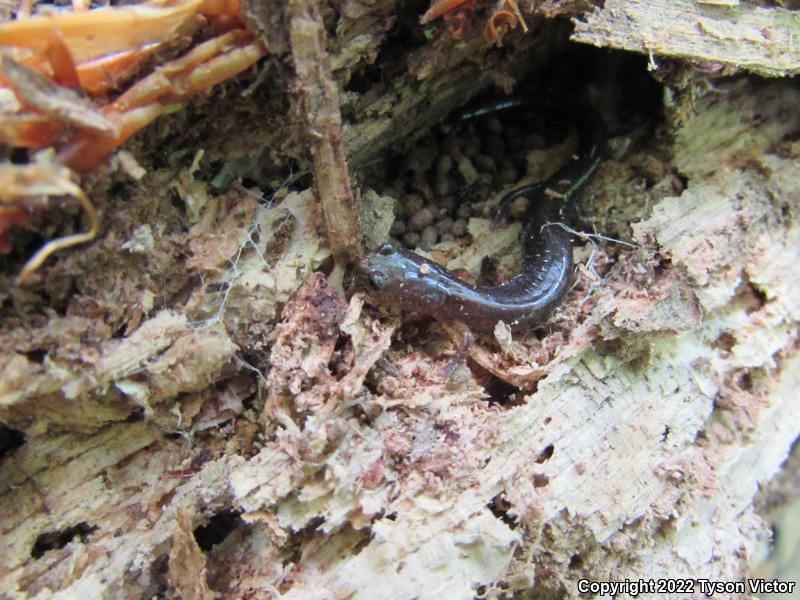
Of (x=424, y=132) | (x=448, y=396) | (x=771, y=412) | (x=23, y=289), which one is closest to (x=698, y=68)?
(x=424, y=132)

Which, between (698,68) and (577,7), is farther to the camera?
(698,68)

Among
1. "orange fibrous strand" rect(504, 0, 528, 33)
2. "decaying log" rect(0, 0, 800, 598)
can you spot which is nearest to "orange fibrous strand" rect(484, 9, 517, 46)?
"orange fibrous strand" rect(504, 0, 528, 33)

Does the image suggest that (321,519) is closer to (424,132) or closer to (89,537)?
(89,537)

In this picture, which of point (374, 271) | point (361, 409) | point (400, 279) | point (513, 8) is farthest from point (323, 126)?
point (361, 409)

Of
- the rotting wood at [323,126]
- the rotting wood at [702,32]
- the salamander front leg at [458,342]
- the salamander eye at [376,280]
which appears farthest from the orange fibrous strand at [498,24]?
the salamander front leg at [458,342]

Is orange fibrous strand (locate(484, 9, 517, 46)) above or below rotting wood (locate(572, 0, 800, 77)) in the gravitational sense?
above

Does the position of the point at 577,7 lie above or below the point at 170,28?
below

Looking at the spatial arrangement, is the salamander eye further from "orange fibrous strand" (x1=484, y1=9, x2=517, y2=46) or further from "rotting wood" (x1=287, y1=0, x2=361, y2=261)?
"orange fibrous strand" (x1=484, y1=9, x2=517, y2=46)
